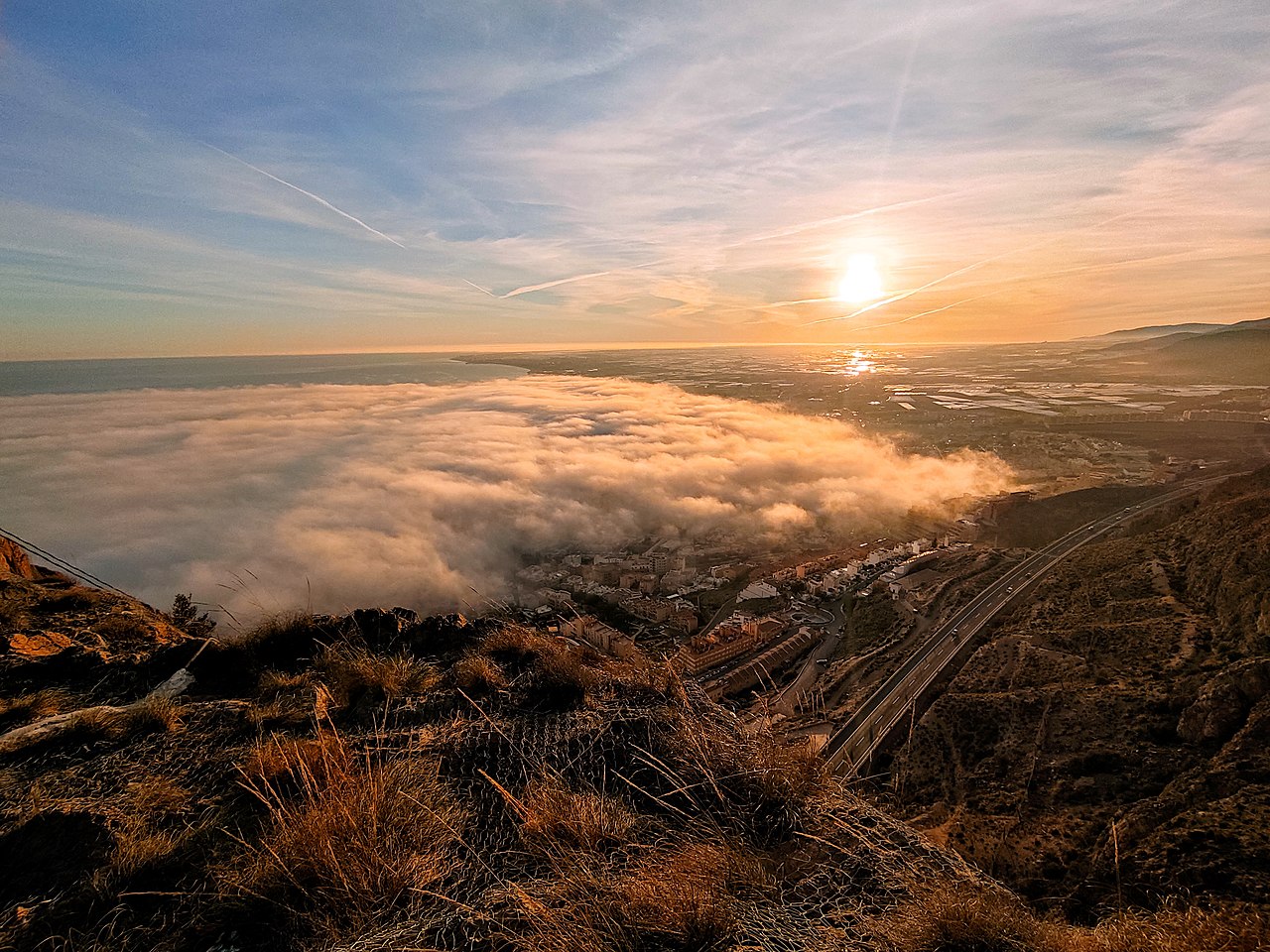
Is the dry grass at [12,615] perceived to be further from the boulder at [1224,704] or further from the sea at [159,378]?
the sea at [159,378]

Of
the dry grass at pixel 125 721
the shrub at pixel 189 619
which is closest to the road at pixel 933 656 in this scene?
the dry grass at pixel 125 721

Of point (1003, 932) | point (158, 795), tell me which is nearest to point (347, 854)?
point (158, 795)

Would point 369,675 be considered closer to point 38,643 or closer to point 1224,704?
point 38,643

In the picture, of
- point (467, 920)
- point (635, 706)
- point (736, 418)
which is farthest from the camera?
point (736, 418)

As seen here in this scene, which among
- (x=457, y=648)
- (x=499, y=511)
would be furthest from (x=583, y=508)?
(x=457, y=648)

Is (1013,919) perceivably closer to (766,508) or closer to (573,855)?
(573,855)

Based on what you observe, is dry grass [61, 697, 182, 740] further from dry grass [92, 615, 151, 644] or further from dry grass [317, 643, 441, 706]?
dry grass [92, 615, 151, 644]
